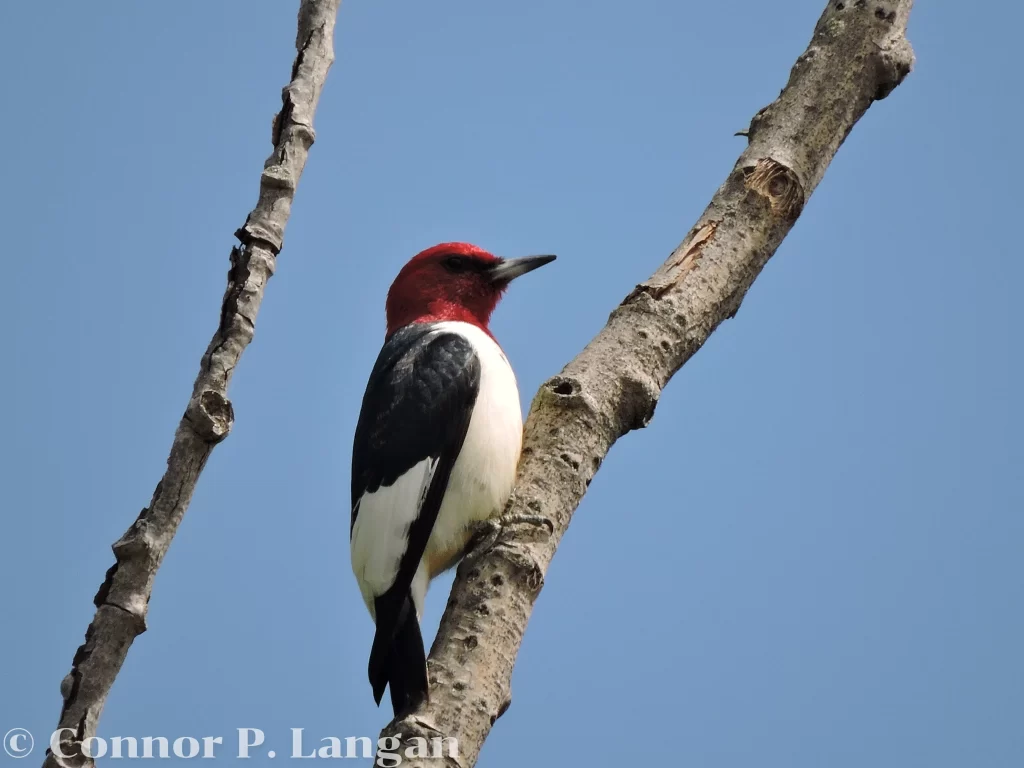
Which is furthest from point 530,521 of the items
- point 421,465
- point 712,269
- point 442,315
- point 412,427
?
point 442,315

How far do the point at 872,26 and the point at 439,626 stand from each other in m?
2.38

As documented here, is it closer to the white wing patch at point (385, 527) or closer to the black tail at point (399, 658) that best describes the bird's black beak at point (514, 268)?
the white wing patch at point (385, 527)

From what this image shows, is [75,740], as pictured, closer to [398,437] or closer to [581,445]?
[581,445]

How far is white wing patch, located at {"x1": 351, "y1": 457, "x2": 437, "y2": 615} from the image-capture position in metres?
3.79

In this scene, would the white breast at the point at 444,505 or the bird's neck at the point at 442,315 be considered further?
the bird's neck at the point at 442,315

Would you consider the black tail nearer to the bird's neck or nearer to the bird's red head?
the bird's neck

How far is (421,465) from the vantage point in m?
3.99

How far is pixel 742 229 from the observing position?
3.68 m

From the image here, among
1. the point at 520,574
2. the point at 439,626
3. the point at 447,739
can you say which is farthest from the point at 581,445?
the point at 447,739

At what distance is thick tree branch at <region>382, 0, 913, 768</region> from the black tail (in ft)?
1.26

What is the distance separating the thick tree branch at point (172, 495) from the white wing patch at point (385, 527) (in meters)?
1.75

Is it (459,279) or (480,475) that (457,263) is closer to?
(459,279)

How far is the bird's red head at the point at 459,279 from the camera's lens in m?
5.14

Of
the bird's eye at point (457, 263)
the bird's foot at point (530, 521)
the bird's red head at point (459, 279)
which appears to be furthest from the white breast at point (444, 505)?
the bird's eye at point (457, 263)
